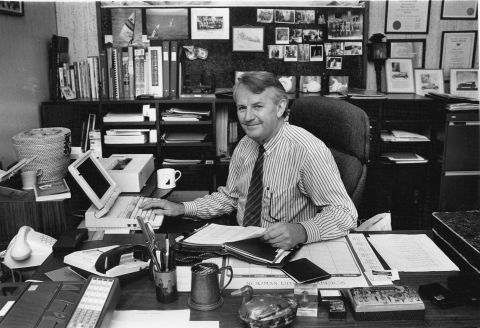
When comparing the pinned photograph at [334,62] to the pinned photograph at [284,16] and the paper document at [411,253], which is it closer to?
the pinned photograph at [284,16]

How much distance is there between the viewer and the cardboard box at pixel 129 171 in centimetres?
210

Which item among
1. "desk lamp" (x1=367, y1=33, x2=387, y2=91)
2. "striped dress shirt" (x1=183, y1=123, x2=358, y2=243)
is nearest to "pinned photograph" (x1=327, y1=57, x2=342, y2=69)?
"desk lamp" (x1=367, y1=33, x2=387, y2=91)

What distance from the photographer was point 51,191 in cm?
183

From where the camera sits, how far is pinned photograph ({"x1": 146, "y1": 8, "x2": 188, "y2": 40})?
11.0ft

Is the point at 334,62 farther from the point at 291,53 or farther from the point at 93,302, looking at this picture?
the point at 93,302

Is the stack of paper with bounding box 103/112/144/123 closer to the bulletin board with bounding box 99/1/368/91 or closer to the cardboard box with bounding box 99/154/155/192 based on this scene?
the bulletin board with bounding box 99/1/368/91

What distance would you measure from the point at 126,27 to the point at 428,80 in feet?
7.27

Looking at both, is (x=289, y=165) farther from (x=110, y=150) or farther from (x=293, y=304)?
(x=110, y=150)

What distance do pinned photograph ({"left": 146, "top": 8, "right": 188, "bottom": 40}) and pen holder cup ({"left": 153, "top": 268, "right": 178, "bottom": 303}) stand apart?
97.7 inches

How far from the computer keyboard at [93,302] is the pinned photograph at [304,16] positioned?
2682 millimetres

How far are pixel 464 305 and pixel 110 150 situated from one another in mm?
2505

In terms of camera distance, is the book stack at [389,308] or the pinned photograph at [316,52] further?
the pinned photograph at [316,52]

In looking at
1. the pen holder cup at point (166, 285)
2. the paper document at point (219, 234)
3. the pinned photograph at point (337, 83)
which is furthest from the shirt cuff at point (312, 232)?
the pinned photograph at point (337, 83)

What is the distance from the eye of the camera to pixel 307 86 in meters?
3.39
